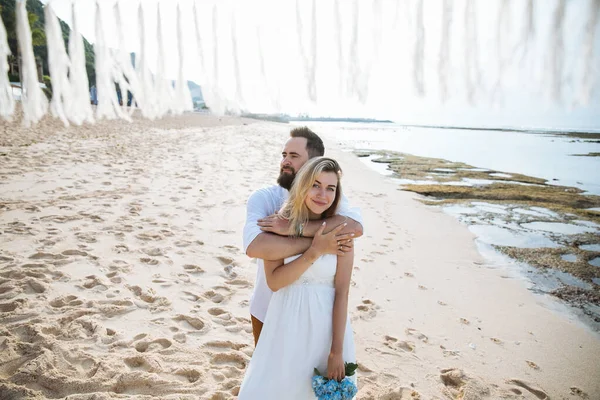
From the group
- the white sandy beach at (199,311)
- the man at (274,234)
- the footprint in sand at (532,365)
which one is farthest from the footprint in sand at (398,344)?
the man at (274,234)

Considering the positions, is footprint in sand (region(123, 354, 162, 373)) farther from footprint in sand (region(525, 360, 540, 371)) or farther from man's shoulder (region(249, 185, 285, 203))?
footprint in sand (region(525, 360, 540, 371))

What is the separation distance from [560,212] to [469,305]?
916 centimetres

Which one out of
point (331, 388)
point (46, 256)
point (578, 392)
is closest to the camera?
point (331, 388)

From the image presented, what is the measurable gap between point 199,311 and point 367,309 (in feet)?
6.70

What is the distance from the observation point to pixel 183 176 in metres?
11.0

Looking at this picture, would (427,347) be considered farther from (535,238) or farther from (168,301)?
(535,238)

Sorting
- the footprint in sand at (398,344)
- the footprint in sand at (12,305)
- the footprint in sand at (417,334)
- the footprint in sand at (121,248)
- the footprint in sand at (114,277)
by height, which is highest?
the footprint in sand at (121,248)

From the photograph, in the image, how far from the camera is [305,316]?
1899 mm

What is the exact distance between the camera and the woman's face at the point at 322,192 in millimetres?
1942

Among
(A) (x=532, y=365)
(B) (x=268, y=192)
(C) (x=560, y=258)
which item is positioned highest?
(B) (x=268, y=192)

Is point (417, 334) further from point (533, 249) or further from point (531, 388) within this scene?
point (533, 249)

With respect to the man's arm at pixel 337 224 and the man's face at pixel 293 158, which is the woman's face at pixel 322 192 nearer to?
the man's arm at pixel 337 224

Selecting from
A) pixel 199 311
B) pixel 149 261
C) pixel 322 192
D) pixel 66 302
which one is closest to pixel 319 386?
pixel 322 192

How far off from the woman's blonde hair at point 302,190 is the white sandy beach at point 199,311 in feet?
5.41
